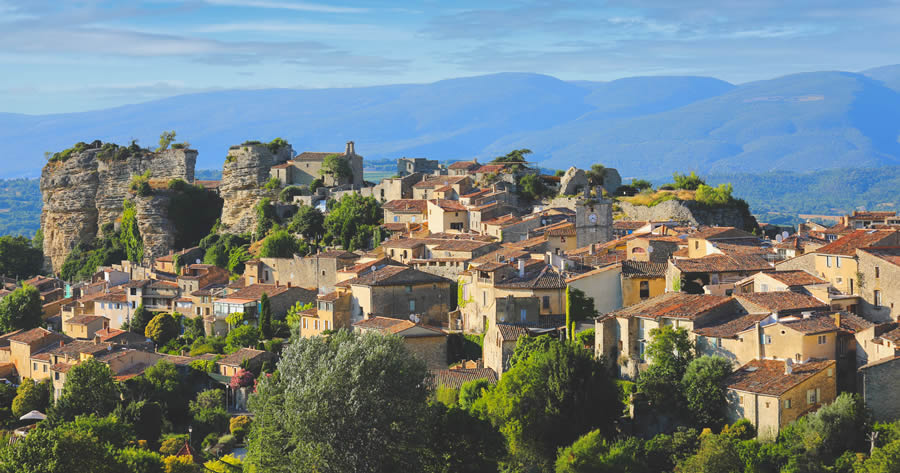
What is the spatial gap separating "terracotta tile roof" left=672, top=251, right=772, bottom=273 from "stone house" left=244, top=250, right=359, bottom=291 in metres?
17.3

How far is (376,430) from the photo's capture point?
29719 millimetres

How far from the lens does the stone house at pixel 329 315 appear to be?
43688mm

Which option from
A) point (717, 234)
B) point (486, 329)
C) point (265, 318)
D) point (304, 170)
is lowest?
point (265, 318)

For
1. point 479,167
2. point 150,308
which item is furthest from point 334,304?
point 479,167

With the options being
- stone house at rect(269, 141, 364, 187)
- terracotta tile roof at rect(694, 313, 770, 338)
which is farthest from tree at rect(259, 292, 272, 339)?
stone house at rect(269, 141, 364, 187)

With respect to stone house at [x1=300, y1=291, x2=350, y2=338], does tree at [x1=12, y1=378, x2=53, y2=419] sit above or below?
below

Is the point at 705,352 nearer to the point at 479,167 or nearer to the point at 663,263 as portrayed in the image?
the point at 663,263

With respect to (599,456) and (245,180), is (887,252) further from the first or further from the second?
(245,180)

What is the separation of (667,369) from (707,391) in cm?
155

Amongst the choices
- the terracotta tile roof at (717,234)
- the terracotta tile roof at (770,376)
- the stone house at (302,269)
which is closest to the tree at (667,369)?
the terracotta tile roof at (770,376)

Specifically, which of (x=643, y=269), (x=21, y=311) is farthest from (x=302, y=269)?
(x=643, y=269)

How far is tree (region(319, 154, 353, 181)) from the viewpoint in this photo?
241 ft

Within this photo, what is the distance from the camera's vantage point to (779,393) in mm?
28641

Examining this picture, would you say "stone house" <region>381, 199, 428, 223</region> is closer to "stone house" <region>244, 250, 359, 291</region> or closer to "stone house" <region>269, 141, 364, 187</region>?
"stone house" <region>244, 250, 359, 291</region>
